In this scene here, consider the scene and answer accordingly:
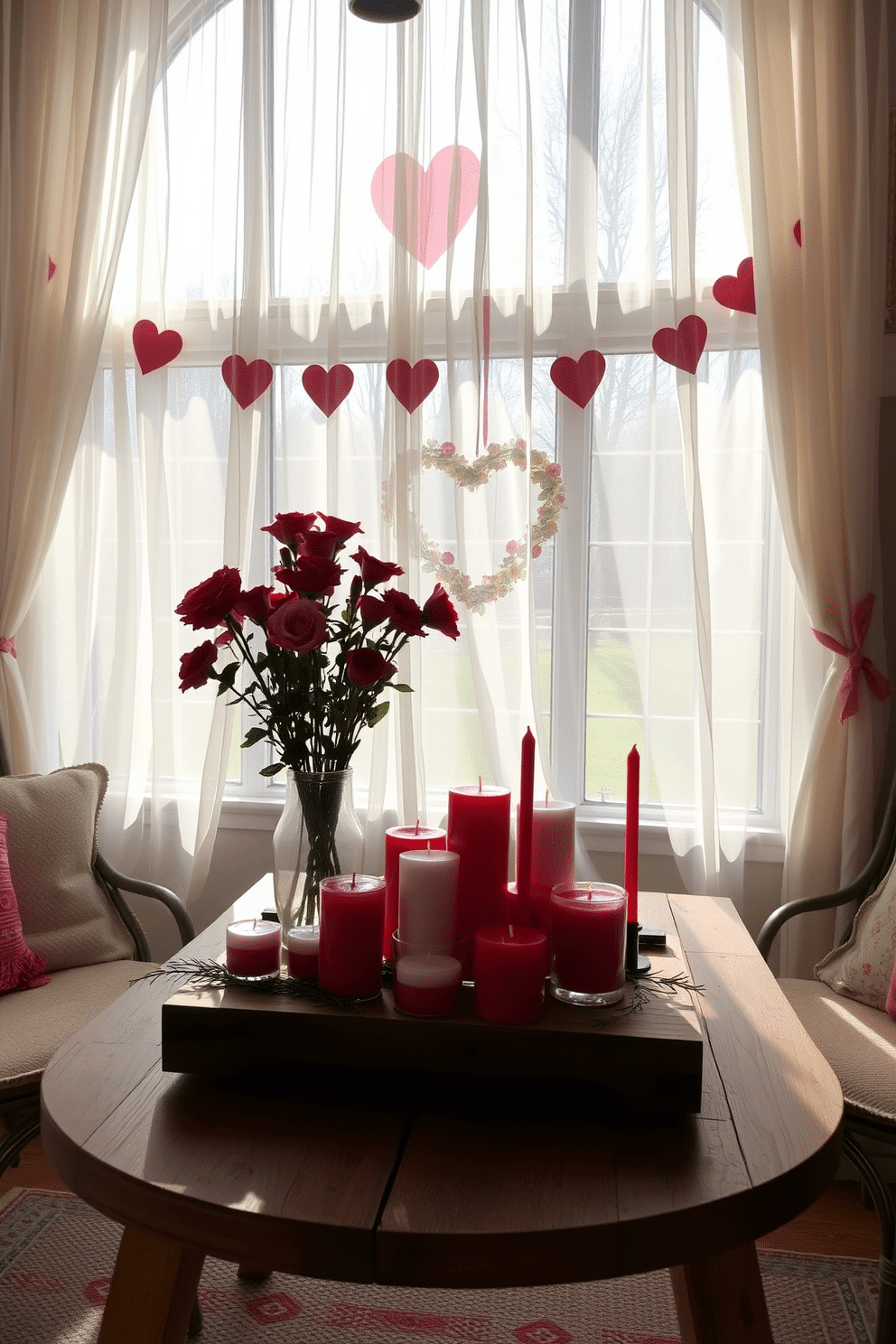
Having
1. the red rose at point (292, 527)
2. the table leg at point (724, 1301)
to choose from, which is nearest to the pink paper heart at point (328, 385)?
the red rose at point (292, 527)

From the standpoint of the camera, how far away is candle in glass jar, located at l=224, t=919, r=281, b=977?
1.30m

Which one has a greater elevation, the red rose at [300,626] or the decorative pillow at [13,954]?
the red rose at [300,626]

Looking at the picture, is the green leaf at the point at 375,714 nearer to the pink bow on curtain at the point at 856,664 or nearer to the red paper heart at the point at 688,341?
the pink bow on curtain at the point at 856,664

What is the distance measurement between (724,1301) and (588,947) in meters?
0.49

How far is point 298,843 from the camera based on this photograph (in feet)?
4.30

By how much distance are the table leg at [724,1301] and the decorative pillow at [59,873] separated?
153cm

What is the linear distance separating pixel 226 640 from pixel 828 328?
1917mm

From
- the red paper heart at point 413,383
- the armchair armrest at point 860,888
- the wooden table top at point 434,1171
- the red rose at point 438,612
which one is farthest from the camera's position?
the red paper heart at point 413,383

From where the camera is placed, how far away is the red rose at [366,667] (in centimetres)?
124

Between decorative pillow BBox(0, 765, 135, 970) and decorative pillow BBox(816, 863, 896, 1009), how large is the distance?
156cm

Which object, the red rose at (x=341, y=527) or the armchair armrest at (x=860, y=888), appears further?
the armchair armrest at (x=860, y=888)

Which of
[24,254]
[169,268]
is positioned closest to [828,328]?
[169,268]

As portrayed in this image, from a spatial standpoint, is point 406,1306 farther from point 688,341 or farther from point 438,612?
point 688,341

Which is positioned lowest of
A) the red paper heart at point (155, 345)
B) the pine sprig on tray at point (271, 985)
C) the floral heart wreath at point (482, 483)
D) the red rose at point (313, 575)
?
the pine sprig on tray at point (271, 985)
